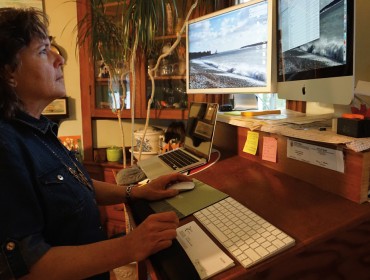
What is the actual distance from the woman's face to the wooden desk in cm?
52

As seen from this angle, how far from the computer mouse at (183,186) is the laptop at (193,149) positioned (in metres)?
0.20

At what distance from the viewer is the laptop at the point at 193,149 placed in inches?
47.6

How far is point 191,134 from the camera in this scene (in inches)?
55.4

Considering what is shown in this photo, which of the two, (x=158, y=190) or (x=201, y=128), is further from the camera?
(x=201, y=128)

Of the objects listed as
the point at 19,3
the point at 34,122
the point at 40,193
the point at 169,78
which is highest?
the point at 19,3

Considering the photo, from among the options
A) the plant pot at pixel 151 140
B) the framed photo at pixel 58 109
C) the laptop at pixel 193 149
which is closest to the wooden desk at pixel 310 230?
the laptop at pixel 193 149

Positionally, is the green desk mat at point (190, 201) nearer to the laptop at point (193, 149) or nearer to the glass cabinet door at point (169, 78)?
the laptop at point (193, 149)

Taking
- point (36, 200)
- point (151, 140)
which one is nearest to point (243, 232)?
point (36, 200)

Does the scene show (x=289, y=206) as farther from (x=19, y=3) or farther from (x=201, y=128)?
(x=19, y=3)

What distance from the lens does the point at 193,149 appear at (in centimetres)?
134

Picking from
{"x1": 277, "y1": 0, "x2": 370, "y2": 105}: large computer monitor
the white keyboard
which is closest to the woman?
the white keyboard

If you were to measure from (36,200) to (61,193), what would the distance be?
0.09 metres

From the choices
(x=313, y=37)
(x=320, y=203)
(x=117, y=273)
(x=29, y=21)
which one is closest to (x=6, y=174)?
(x=29, y=21)

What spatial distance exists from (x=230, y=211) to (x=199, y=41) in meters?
1.04
